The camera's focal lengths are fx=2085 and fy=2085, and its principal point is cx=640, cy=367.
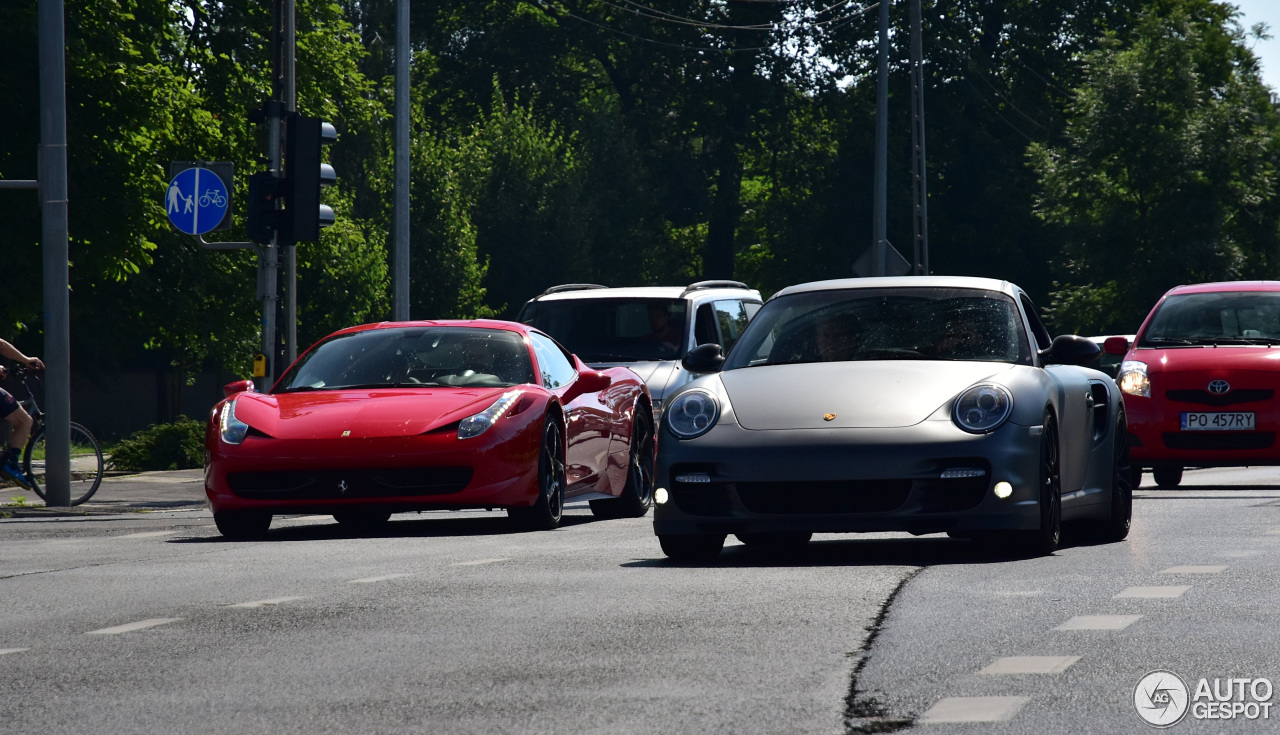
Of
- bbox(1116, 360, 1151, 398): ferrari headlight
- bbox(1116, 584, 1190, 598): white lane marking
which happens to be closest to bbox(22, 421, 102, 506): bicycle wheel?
bbox(1116, 360, 1151, 398): ferrari headlight

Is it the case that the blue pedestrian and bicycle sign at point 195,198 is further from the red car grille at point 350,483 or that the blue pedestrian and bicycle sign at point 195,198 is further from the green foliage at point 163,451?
the red car grille at point 350,483

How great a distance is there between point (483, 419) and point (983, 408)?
3589mm

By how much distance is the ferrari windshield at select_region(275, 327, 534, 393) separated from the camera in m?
12.7

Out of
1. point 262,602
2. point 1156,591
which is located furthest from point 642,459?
point 1156,591

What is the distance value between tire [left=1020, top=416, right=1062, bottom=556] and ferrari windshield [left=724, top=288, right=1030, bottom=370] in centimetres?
51

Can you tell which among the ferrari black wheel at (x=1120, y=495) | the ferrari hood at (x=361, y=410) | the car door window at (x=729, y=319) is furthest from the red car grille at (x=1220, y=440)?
the ferrari hood at (x=361, y=410)

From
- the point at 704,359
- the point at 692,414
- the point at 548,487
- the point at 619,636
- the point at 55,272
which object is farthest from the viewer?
the point at 55,272

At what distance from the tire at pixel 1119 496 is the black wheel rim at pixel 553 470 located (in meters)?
3.27

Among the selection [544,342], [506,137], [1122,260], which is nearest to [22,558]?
[544,342]

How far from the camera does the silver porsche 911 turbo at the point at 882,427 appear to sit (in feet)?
29.7

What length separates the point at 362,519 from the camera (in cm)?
1365

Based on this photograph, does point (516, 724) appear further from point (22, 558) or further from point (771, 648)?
point (22, 558)

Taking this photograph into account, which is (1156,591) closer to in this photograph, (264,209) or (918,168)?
(264,209)

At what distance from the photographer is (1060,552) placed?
9.84 metres
